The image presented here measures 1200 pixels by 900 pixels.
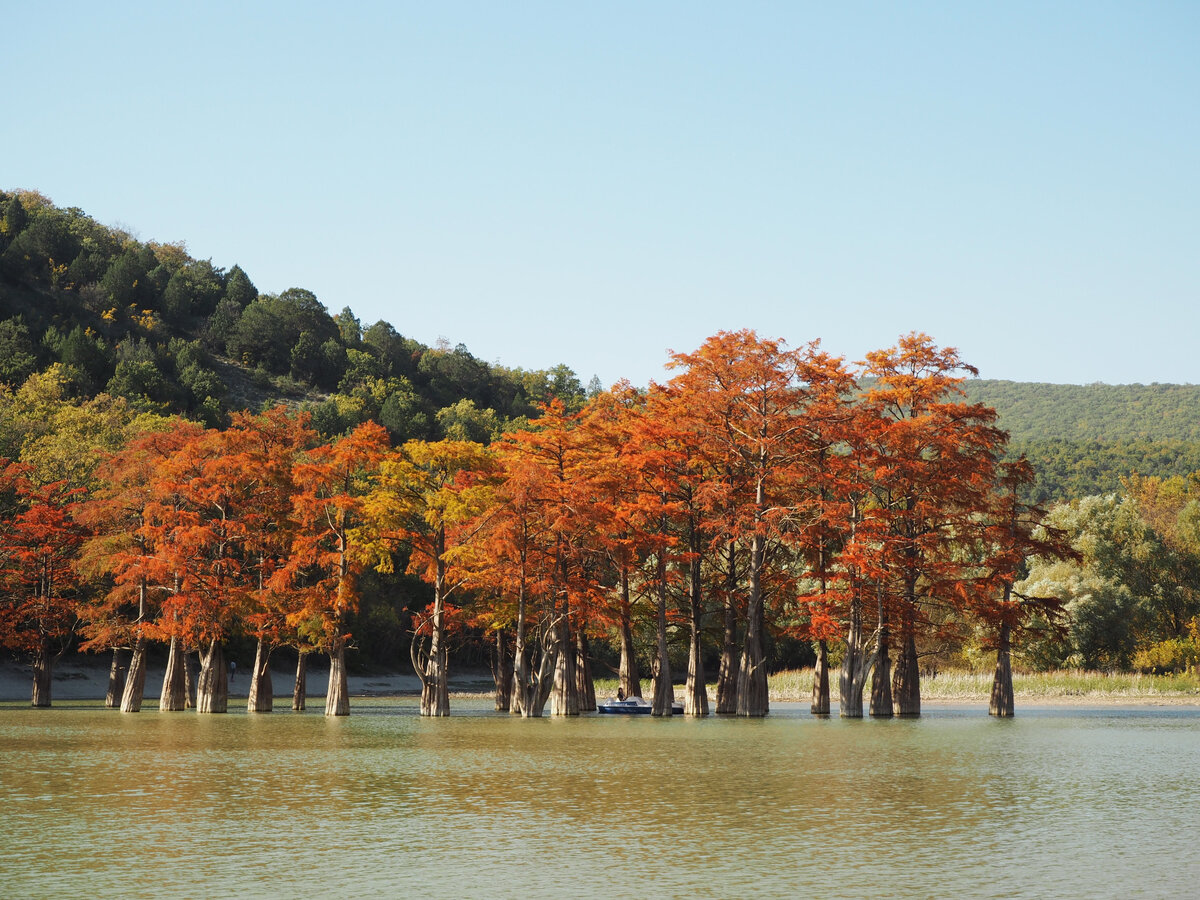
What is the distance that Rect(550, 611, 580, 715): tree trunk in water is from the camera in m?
59.7

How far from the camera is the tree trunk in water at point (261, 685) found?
60.2 metres

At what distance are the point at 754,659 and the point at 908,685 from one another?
796 centimetres

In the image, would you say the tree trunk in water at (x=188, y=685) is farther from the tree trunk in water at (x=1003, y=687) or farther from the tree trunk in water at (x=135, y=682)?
the tree trunk in water at (x=1003, y=687)

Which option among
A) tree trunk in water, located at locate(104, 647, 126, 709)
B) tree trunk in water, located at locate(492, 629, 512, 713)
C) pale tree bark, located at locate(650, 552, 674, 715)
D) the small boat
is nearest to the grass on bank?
tree trunk in water, located at locate(492, 629, 512, 713)

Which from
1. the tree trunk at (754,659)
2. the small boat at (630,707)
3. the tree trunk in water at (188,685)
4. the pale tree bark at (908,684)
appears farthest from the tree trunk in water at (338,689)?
the pale tree bark at (908,684)

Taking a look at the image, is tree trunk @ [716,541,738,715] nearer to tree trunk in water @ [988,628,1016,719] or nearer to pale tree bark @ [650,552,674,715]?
pale tree bark @ [650,552,674,715]

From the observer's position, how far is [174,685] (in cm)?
6162

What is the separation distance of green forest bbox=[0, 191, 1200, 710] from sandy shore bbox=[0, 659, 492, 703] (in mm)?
3054

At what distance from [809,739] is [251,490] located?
30.9m

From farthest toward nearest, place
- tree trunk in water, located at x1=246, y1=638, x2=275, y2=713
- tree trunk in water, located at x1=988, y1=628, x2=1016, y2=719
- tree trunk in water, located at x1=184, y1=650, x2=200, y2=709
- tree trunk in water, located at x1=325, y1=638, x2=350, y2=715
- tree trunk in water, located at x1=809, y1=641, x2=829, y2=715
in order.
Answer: tree trunk in water, located at x1=184, y1=650, x2=200, y2=709
tree trunk in water, located at x1=246, y1=638, x2=275, y2=713
tree trunk in water, located at x1=809, y1=641, x2=829, y2=715
tree trunk in water, located at x1=325, y1=638, x2=350, y2=715
tree trunk in water, located at x1=988, y1=628, x2=1016, y2=719

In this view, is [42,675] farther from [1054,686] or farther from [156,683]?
[1054,686]

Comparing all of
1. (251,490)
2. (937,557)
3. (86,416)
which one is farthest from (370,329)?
(937,557)

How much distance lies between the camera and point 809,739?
142ft

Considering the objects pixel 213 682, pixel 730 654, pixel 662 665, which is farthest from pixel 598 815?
pixel 213 682
